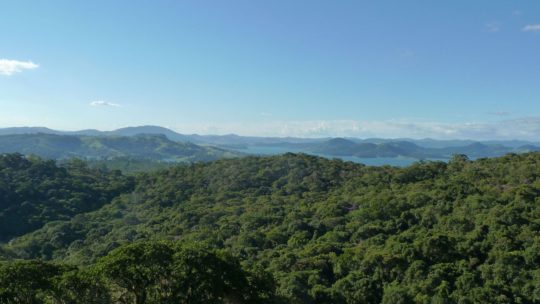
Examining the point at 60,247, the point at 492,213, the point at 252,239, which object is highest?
the point at 492,213

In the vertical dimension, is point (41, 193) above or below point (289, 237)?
below

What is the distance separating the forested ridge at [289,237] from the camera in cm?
1728

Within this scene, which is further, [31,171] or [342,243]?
[31,171]

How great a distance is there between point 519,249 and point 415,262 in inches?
262

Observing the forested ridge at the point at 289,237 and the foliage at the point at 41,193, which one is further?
the foliage at the point at 41,193

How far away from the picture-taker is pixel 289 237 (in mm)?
36344

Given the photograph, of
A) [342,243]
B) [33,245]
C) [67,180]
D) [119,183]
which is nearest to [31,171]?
[67,180]

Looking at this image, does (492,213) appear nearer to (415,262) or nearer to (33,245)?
(415,262)

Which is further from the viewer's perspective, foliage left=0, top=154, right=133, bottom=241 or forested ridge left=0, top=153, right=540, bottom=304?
foliage left=0, top=154, right=133, bottom=241

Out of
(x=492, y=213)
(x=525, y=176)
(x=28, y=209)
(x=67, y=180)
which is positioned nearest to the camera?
(x=492, y=213)

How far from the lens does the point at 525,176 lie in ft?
135

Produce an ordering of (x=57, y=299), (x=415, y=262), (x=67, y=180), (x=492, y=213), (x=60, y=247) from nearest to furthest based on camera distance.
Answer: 1. (x=57, y=299)
2. (x=415, y=262)
3. (x=492, y=213)
4. (x=60, y=247)
5. (x=67, y=180)

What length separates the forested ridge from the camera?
1728 cm

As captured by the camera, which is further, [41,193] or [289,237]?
[41,193]
